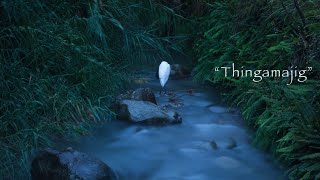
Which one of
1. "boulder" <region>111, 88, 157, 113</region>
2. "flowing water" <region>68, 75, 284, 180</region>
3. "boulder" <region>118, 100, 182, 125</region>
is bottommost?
"flowing water" <region>68, 75, 284, 180</region>

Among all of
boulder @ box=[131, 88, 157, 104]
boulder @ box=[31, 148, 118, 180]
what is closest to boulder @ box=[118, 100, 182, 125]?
boulder @ box=[131, 88, 157, 104]

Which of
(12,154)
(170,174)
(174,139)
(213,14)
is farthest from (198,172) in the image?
(213,14)

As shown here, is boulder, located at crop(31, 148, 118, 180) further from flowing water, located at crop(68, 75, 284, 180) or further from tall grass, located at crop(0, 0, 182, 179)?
flowing water, located at crop(68, 75, 284, 180)

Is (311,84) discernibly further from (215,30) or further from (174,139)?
(215,30)

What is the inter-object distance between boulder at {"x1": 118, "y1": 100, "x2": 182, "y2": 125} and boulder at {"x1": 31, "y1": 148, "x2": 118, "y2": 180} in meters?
1.32

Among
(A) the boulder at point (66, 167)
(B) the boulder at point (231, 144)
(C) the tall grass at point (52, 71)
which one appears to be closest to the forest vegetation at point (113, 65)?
(C) the tall grass at point (52, 71)

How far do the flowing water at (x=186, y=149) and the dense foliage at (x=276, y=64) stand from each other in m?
0.21

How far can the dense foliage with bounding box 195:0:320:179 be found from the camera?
3379mm

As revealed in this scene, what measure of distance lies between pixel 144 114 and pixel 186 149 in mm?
821

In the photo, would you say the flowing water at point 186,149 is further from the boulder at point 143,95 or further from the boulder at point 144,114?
the boulder at point 143,95

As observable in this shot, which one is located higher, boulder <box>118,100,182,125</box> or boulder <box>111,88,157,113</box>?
boulder <box>111,88,157,113</box>

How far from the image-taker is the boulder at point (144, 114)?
501cm

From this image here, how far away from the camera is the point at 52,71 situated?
4.73m

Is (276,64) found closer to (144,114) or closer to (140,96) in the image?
(144,114)
